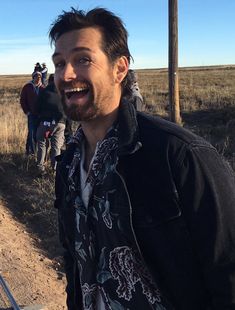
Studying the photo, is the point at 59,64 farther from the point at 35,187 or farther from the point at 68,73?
the point at 35,187

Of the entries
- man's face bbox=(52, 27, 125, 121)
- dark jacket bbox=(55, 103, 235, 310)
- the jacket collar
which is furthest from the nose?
dark jacket bbox=(55, 103, 235, 310)

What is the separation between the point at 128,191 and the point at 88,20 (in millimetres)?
742

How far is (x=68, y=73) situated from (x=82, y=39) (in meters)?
0.15

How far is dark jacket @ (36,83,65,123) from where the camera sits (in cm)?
852

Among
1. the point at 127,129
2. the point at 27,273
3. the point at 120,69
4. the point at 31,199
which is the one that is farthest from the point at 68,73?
the point at 31,199

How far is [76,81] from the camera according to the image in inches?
77.6

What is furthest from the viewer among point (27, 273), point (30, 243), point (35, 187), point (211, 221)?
point (35, 187)

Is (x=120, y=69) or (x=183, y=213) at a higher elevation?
(x=120, y=69)

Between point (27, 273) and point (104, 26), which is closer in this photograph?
point (104, 26)

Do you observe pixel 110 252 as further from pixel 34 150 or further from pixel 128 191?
pixel 34 150

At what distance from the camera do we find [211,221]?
1.58 meters

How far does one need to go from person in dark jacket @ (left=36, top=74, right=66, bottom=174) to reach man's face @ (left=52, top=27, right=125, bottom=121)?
6480 millimetres

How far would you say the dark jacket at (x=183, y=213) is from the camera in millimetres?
1586

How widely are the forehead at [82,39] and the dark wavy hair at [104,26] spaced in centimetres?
2
